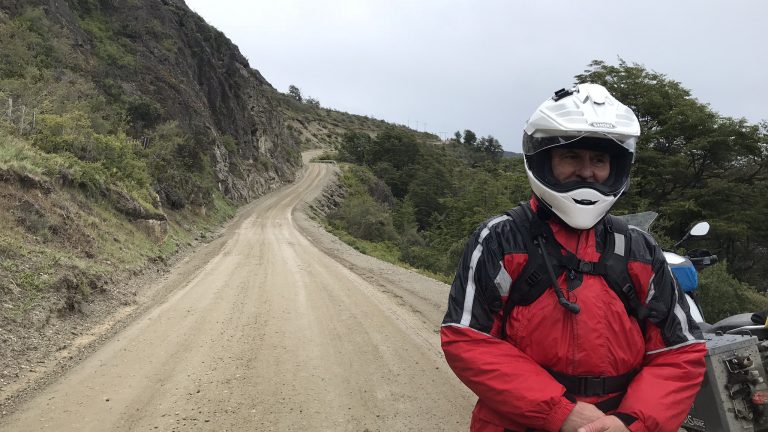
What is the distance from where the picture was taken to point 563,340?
1789mm

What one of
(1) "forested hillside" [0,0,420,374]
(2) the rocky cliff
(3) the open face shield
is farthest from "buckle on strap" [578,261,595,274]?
(2) the rocky cliff

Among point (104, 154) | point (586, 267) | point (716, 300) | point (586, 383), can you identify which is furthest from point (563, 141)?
point (104, 154)

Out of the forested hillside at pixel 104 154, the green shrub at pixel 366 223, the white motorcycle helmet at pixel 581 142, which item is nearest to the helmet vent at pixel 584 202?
the white motorcycle helmet at pixel 581 142

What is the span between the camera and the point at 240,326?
282 inches

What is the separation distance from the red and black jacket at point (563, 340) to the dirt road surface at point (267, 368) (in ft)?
8.76

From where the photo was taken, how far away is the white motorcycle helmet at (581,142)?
191 cm

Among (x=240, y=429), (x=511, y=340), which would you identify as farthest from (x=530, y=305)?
(x=240, y=429)

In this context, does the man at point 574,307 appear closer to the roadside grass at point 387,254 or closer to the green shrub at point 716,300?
the green shrub at point 716,300

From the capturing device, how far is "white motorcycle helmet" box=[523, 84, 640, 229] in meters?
1.91

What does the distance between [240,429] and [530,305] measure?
3.18m

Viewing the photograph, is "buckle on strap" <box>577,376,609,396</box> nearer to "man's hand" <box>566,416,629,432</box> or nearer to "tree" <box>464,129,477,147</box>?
"man's hand" <box>566,416,629,432</box>

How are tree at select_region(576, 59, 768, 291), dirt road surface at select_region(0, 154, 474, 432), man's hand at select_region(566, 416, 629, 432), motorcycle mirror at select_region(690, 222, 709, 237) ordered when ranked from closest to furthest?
man's hand at select_region(566, 416, 629, 432)
motorcycle mirror at select_region(690, 222, 709, 237)
dirt road surface at select_region(0, 154, 474, 432)
tree at select_region(576, 59, 768, 291)

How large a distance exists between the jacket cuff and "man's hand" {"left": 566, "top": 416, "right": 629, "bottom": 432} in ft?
0.21

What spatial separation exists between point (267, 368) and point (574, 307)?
175 inches
